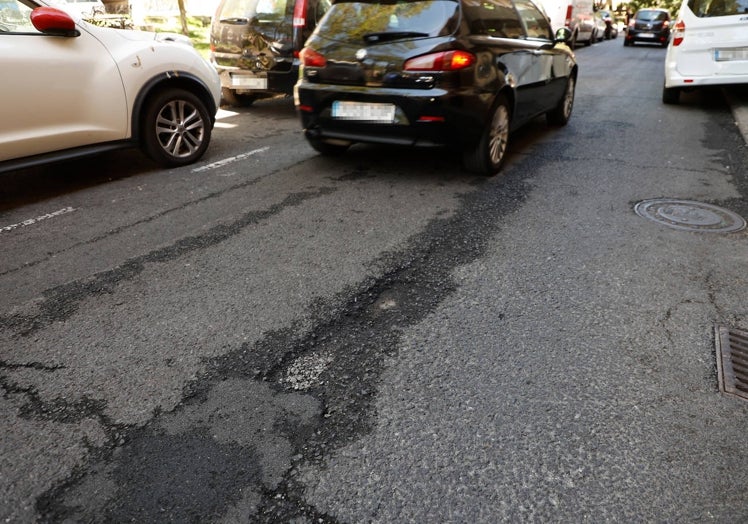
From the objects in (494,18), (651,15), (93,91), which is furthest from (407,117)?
(651,15)

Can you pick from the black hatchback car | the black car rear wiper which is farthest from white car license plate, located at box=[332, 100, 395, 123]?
the black car rear wiper

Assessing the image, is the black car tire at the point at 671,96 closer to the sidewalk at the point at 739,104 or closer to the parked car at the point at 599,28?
the sidewalk at the point at 739,104

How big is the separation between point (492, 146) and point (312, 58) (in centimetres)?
195

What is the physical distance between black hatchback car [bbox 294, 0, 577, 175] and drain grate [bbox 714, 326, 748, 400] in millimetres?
2893

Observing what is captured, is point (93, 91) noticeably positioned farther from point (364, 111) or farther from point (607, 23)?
point (607, 23)

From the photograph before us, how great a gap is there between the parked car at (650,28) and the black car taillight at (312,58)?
2602 centimetres

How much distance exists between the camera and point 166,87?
19.4 ft

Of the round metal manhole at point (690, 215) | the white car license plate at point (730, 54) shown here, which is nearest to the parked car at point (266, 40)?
the round metal manhole at point (690, 215)

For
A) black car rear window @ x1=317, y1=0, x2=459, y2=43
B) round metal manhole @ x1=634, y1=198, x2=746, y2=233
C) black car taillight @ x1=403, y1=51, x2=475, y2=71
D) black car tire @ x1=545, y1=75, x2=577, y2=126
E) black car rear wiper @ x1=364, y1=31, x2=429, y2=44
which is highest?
black car rear window @ x1=317, y1=0, x2=459, y2=43

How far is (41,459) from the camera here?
2098 millimetres

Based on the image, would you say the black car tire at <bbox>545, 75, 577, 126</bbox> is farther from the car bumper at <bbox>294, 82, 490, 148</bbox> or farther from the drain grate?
the drain grate

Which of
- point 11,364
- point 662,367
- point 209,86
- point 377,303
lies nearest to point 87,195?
point 209,86

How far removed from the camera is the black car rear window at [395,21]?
507cm

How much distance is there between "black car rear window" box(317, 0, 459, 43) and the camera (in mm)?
5074
